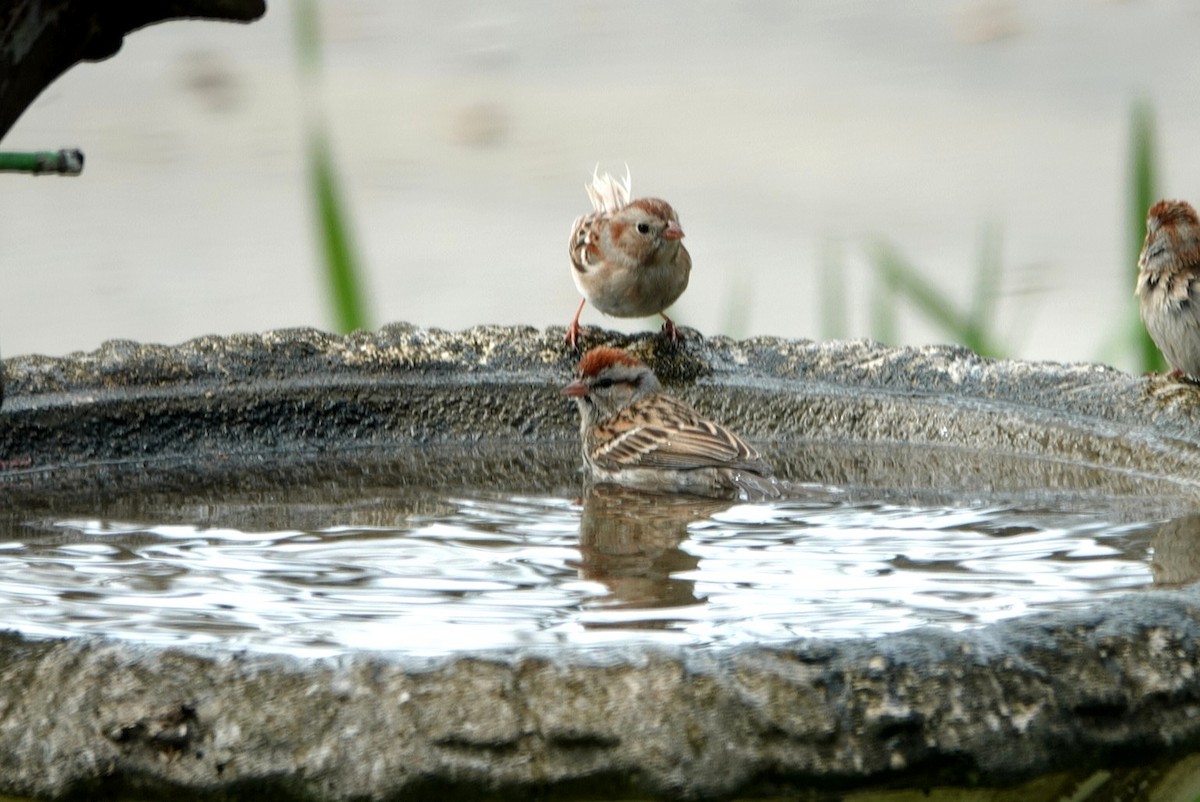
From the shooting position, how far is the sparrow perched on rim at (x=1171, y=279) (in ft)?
12.0

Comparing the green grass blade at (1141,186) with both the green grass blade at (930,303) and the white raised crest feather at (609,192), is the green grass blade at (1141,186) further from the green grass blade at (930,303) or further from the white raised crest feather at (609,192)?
the white raised crest feather at (609,192)

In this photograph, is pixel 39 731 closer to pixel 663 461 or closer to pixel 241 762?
pixel 241 762

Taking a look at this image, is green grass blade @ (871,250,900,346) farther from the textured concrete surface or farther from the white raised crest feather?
the textured concrete surface

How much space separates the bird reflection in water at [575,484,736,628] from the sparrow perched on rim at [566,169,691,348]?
1.58m

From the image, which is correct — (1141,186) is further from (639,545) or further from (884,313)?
(639,545)

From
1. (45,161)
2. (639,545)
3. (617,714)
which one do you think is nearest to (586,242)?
(639,545)

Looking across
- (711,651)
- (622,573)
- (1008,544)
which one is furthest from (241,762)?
(1008,544)

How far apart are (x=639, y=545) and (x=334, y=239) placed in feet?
4.70

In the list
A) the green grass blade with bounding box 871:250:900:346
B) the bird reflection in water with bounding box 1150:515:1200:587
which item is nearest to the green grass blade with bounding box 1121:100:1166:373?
the green grass blade with bounding box 871:250:900:346

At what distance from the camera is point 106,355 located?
136 inches

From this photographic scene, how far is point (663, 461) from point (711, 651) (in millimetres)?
1871

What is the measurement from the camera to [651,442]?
3449mm

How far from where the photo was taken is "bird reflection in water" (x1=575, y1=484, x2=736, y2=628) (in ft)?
7.45

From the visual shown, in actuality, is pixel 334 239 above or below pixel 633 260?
above
